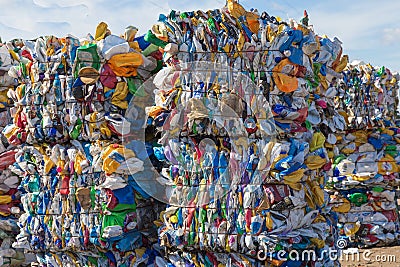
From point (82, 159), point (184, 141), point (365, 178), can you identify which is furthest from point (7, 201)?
point (365, 178)

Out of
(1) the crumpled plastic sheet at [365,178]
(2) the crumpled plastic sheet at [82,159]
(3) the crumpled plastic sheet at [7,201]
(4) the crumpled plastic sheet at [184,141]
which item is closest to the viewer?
(4) the crumpled plastic sheet at [184,141]

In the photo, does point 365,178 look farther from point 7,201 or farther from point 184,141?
point 184,141

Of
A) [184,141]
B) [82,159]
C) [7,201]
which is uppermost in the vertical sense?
[184,141]

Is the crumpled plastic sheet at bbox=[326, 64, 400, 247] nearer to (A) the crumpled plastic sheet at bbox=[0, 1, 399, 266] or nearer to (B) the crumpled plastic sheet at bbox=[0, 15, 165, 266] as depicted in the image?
(A) the crumpled plastic sheet at bbox=[0, 1, 399, 266]

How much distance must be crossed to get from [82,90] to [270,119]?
5.01 ft

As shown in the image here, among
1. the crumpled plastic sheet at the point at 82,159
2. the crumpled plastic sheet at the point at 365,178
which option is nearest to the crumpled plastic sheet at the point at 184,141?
the crumpled plastic sheet at the point at 82,159

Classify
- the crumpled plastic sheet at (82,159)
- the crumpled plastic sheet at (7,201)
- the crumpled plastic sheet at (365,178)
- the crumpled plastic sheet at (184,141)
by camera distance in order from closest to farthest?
the crumpled plastic sheet at (184,141), the crumpled plastic sheet at (82,159), the crumpled plastic sheet at (7,201), the crumpled plastic sheet at (365,178)

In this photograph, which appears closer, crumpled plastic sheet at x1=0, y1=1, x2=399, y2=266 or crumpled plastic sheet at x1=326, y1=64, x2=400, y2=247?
crumpled plastic sheet at x1=0, y1=1, x2=399, y2=266

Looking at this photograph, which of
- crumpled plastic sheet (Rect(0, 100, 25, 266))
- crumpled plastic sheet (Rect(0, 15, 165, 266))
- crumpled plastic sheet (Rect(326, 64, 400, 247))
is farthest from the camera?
crumpled plastic sheet (Rect(326, 64, 400, 247))

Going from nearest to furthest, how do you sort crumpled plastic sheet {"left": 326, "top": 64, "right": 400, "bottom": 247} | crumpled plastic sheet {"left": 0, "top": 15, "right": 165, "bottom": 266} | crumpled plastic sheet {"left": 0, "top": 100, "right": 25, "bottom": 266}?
1. crumpled plastic sheet {"left": 0, "top": 15, "right": 165, "bottom": 266}
2. crumpled plastic sheet {"left": 0, "top": 100, "right": 25, "bottom": 266}
3. crumpled plastic sheet {"left": 326, "top": 64, "right": 400, "bottom": 247}

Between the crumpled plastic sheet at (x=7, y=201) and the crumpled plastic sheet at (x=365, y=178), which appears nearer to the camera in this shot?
the crumpled plastic sheet at (x=7, y=201)

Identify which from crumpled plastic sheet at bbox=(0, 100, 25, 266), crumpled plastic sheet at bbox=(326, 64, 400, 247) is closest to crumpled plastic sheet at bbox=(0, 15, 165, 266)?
crumpled plastic sheet at bbox=(0, 100, 25, 266)

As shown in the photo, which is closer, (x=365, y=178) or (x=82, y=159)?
(x=82, y=159)

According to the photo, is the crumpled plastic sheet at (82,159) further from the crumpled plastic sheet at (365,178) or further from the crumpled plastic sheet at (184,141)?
the crumpled plastic sheet at (365,178)
